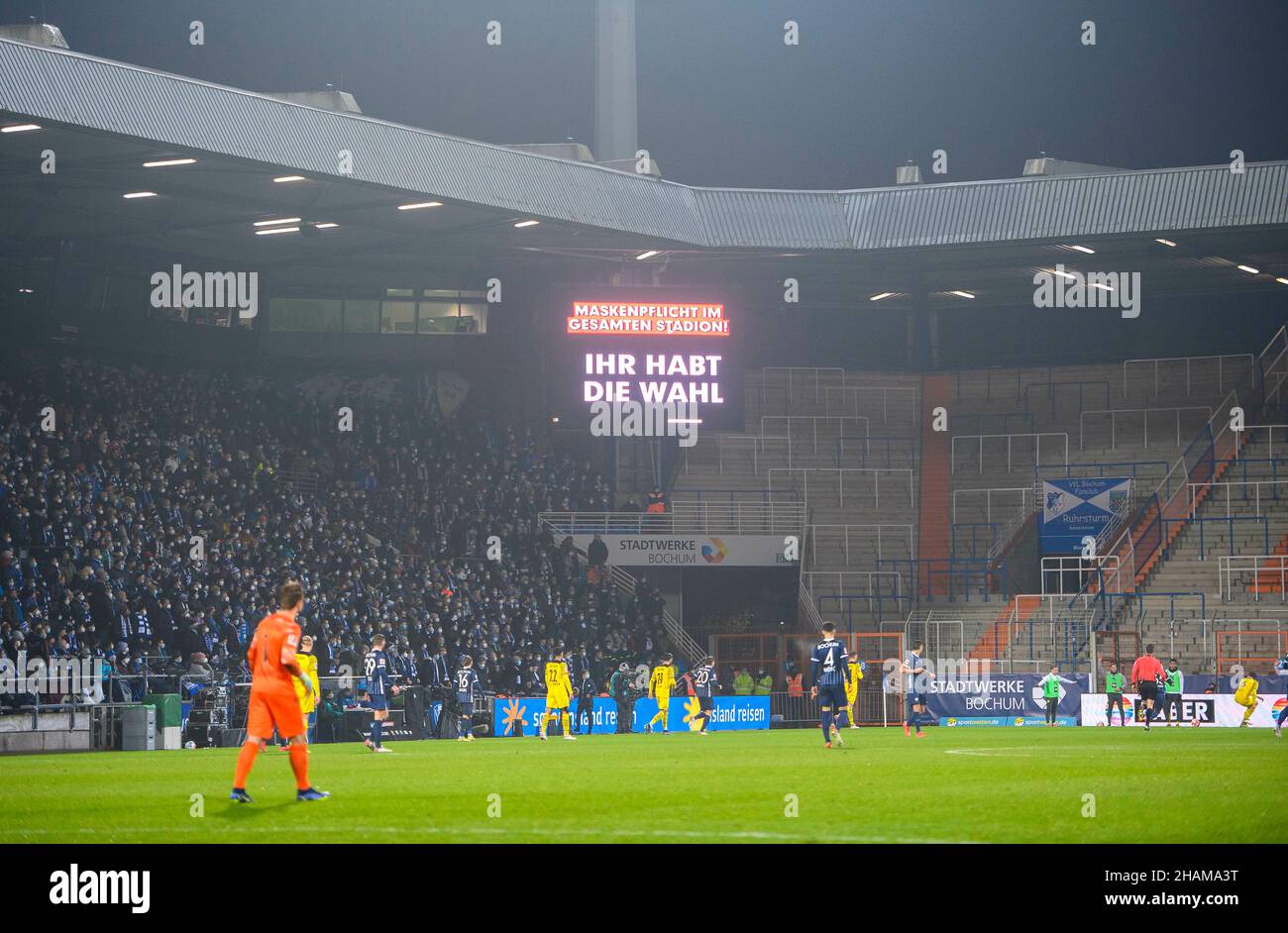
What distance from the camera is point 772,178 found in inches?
2290

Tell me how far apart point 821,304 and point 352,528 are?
69.9ft

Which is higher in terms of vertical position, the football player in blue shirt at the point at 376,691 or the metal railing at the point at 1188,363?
the metal railing at the point at 1188,363

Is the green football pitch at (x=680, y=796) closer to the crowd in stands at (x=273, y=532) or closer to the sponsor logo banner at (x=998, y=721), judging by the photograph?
the crowd in stands at (x=273, y=532)

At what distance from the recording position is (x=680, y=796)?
16719 millimetres

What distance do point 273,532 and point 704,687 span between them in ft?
36.9

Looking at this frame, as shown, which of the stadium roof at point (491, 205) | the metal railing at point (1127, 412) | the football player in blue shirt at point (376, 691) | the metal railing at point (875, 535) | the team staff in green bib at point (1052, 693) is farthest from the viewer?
the metal railing at point (875, 535)

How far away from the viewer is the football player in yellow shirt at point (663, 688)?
39.3 m

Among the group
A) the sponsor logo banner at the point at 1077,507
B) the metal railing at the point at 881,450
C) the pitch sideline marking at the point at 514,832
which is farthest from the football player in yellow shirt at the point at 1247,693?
the pitch sideline marking at the point at 514,832

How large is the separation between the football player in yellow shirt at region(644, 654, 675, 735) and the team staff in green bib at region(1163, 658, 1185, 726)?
11463 millimetres

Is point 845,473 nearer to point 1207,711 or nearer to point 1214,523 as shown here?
point 1214,523

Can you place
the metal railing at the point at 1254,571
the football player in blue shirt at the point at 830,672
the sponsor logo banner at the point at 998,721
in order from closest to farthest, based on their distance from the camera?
the football player in blue shirt at the point at 830,672 < the sponsor logo banner at the point at 998,721 < the metal railing at the point at 1254,571

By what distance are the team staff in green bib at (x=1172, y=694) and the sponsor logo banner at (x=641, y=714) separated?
1052 centimetres

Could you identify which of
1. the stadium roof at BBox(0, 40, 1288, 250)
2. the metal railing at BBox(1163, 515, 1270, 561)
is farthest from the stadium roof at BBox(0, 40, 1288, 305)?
the metal railing at BBox(1163, 515, 1270, 561)

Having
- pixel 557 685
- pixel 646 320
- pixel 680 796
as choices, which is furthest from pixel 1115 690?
pixel 680 796
